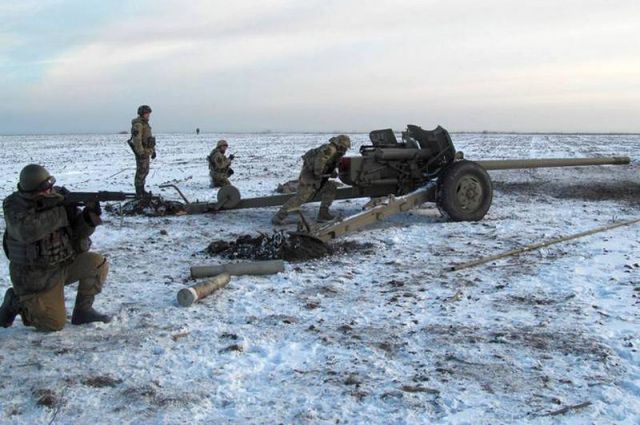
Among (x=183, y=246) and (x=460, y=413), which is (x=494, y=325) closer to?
(x=460, y=413)

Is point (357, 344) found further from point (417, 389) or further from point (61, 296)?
point (61, 296)

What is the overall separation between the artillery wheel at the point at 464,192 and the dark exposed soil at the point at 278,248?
1.97 metres

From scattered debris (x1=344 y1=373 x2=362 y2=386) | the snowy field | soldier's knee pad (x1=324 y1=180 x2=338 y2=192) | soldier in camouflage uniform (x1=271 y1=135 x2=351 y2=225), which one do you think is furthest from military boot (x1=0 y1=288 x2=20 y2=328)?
soldier's knee pad (x1=324 y1=180 x2=338 y2=192)

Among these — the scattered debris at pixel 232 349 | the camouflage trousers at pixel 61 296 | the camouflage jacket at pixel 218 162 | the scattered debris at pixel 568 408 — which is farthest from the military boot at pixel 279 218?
the scattered debris at pixel 568 408

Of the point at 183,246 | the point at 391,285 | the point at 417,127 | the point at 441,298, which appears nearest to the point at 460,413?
the point at 441,298

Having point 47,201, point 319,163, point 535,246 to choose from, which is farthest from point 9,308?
point 535,246

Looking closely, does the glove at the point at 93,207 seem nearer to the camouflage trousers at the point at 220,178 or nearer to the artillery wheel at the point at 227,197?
the artillery wheel at the point at 227,197

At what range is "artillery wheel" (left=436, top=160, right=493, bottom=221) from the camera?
8.47 meters

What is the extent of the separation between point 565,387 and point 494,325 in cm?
104

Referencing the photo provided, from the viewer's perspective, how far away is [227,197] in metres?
9.41

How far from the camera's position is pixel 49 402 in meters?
3.35

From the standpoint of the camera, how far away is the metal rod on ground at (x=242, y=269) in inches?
230

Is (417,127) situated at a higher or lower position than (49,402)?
higher

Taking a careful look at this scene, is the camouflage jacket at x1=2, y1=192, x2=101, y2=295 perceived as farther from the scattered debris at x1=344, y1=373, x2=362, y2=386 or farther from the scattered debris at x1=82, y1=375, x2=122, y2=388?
the scattered debris at x1=344, y1=373, x2=362, y2=386
